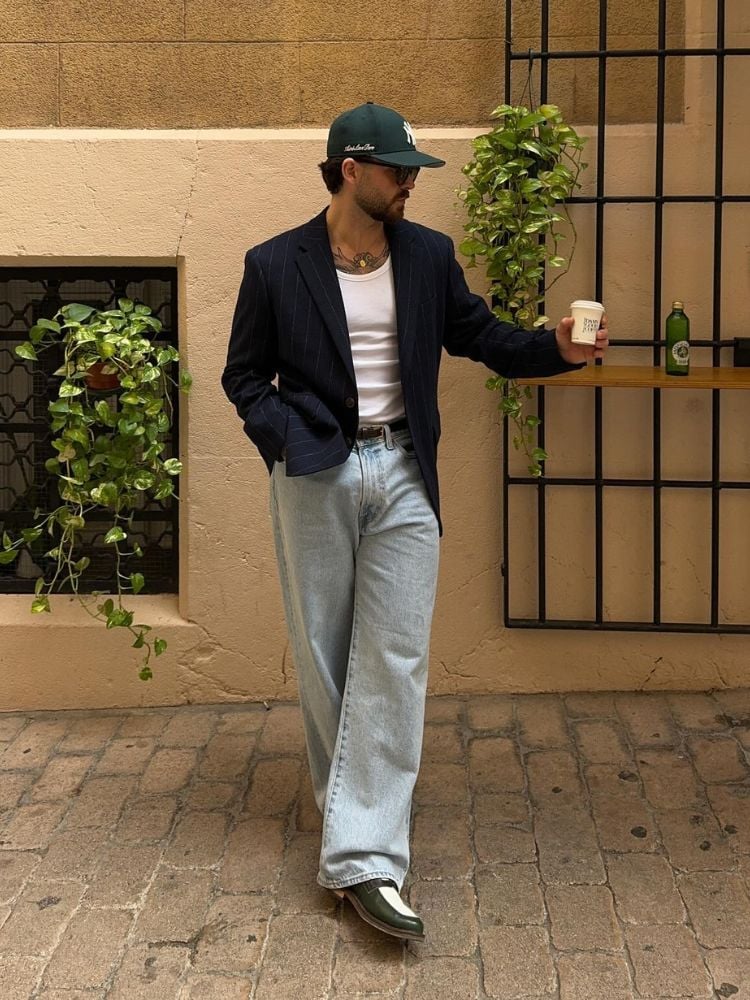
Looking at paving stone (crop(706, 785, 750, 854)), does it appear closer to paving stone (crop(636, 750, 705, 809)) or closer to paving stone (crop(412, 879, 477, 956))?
paving stone (crop(636, 750, 705, 809))

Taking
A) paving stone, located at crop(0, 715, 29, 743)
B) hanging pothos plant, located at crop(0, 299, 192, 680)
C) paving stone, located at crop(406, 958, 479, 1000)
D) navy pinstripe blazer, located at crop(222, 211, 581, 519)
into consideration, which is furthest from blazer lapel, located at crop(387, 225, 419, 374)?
paving stone, located at crop(0, 715, 29, 743)

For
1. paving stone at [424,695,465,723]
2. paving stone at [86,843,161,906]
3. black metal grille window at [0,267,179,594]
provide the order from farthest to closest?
1. black metal grille window at [0,267,179,594]
2. paving stone at [424,695,465,723]
3. paving stone at [86,843,161,906]

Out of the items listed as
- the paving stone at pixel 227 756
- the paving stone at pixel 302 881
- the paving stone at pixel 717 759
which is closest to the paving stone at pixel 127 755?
the paving stone at pixel 227 756

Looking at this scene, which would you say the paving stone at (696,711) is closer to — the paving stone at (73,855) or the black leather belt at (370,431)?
the black leather belt at (370,431)

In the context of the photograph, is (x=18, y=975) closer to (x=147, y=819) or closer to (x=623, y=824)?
(x=147, y=819)

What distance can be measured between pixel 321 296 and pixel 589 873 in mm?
1693

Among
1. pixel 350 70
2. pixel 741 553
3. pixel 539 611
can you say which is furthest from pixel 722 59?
pixel 539 611

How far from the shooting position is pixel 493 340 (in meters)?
3.29

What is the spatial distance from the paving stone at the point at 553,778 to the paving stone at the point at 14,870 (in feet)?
4.91

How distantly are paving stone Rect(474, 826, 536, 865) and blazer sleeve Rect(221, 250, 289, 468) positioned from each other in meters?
1.25

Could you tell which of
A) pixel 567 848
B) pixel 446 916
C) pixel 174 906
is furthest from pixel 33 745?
pixel 567 848

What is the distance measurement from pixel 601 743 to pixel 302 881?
1.33 metres

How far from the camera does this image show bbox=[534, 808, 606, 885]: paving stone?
3229 millimetres

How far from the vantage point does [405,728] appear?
10.2 ft
